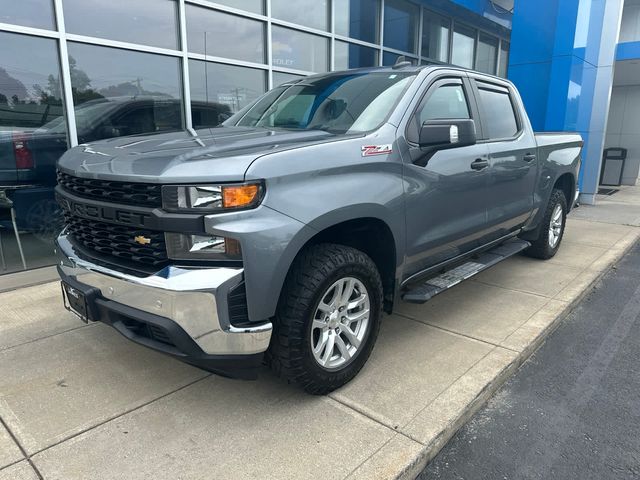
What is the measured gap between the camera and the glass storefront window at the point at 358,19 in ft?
29.5

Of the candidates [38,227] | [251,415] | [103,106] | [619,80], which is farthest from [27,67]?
[619,80]

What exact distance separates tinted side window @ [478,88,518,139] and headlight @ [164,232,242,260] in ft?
9.08

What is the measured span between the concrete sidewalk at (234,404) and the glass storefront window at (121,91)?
8.19 ft

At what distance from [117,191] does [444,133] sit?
1.94 m

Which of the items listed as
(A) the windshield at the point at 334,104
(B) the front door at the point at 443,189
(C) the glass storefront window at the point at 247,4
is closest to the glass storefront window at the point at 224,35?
(C) the glass storefront window at the point at 247,4

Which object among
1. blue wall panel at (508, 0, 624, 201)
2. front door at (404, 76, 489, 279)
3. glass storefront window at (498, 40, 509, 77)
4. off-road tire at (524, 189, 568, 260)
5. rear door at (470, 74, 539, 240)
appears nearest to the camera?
front door at (404, 76, 489, 279)

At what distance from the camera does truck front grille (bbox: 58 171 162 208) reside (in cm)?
241

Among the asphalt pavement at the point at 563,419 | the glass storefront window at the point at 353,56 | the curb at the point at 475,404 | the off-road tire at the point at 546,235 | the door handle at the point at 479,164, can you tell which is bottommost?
the asphalt pavement at the point at 563,419

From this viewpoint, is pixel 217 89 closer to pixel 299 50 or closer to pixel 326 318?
pixel 299 50

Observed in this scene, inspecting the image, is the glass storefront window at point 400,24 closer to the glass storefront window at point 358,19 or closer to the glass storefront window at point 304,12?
the glass storefront window at point 358,19

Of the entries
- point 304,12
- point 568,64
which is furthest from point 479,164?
point 568,64

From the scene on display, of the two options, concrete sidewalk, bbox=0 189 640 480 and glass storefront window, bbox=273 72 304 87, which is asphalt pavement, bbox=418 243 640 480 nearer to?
concrete sidewalk, bbox=0 189 640 480

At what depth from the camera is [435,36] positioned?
11.4 meters

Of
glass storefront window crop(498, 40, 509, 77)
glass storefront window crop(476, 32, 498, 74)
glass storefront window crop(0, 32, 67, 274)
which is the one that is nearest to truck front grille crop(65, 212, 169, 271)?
glass storefront window crop(0, 32, 67, 274)
